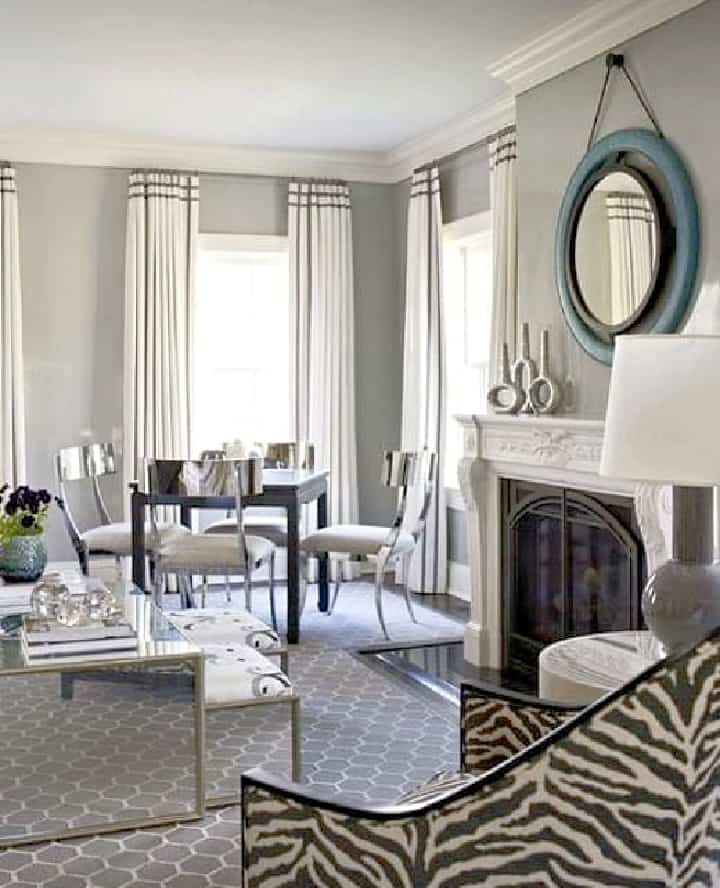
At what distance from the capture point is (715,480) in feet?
7.32

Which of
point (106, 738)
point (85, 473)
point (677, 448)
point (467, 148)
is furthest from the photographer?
point (467, 148)

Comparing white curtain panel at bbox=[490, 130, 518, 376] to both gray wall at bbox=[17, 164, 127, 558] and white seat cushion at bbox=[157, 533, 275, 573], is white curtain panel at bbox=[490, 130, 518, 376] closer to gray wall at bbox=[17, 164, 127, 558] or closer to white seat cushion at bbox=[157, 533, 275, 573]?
white seat cushion at bbox=[157, 533, 275, 573]

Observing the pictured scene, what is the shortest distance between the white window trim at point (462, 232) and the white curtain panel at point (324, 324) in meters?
0.80

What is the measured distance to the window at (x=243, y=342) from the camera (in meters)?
6.93

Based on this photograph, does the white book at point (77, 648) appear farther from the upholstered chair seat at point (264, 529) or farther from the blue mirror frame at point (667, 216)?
the upholstered chair seat at point (264, 529)

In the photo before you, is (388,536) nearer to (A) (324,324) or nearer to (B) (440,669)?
(B) (440,669)

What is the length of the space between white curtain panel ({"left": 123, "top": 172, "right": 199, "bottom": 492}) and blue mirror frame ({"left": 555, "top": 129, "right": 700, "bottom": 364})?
110 inches

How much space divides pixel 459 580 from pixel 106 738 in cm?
295

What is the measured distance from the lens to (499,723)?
7.64 feet

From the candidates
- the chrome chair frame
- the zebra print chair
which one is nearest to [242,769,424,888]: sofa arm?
the zebra print chair

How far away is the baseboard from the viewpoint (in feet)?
A: 21.0

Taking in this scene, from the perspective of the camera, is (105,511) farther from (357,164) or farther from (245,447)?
(357,164)

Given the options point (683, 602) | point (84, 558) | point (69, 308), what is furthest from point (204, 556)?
point (683, 602)

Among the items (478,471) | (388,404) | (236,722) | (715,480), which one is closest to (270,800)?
(715,480)
